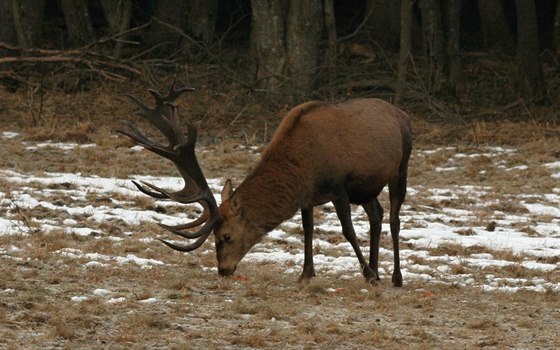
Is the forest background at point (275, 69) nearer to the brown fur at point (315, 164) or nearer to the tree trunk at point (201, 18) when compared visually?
the tree trunk at point (201, 18)

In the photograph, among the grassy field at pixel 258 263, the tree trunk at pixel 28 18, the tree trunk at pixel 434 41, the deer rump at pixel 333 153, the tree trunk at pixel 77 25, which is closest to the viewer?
the grassy field at pixel 258 263

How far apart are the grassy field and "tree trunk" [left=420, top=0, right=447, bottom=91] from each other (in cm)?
313

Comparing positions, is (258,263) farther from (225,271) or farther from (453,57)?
(453,57)

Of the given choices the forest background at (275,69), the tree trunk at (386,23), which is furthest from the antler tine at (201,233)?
the tree trunk at (386,23)

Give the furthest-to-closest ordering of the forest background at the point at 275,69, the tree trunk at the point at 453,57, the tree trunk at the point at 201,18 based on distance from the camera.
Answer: the tree trunk at the point at 201,18
the tree trunk at the point at 453,57
the forest background at the point at 275,69

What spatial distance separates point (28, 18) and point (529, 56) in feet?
30.0

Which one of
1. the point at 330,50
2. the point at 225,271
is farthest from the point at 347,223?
the point at 330,50

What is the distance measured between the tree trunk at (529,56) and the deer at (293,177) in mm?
11734

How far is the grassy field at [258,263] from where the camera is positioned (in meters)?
8.16

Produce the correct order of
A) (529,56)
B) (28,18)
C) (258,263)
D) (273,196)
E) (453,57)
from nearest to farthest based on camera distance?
(273,196), (258,263), (529,56), (453,57), (28,18)

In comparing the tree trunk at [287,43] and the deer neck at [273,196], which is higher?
the deer neck at [273,196]

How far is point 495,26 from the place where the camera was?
25.8 metres

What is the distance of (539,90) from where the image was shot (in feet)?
71.9

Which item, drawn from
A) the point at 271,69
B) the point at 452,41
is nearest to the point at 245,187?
the point at 271,69
